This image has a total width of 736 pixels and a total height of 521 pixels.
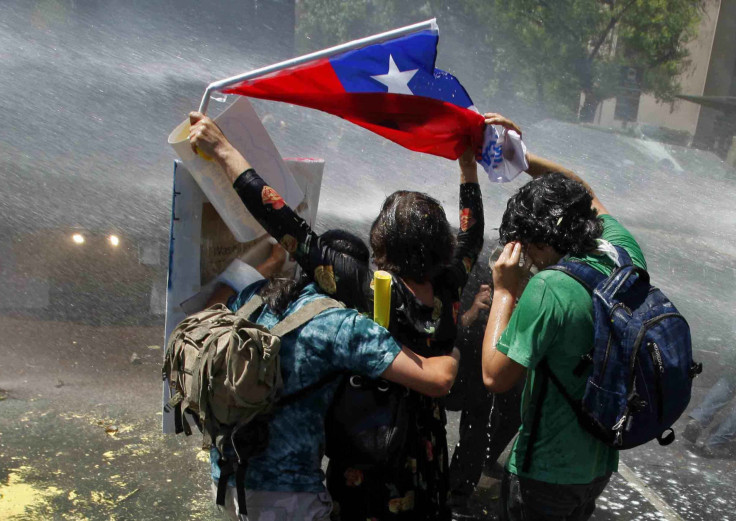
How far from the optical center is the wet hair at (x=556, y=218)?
6.86 feet

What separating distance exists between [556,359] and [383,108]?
99 cm

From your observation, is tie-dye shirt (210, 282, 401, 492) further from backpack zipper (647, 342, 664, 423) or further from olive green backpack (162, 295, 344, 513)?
backpack zipper (647, 342, 664, 423)

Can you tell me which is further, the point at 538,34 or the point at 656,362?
the point at 538,34

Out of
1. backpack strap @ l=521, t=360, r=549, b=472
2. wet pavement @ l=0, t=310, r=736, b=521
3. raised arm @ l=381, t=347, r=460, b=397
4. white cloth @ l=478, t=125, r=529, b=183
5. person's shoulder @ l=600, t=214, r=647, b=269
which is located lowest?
wet pavement @ l=0, t=310, r=736, b=521

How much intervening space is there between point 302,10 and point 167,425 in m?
8.42

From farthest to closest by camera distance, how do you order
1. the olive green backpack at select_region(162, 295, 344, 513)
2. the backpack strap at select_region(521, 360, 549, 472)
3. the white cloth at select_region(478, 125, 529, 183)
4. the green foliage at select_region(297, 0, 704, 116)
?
the green foliage at select_region(297, 0, 704, 116) → the white cloth at select_region(478, 125, 529, 183) → the backpack strap at select_region(521, 360, 549, 472) → the olive green backpack at select_region(162, 295, 344, 513)

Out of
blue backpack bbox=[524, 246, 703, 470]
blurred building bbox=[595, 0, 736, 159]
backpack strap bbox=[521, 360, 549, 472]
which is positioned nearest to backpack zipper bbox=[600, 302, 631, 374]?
blue backpack bbox=[524, 246, 703, 470]

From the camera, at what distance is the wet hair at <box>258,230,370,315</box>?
194 centimetres

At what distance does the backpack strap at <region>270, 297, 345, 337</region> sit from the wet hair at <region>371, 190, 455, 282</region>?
188 mm

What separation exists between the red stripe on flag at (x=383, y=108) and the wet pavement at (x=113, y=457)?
1.69 m

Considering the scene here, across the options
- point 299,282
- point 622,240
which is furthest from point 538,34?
point 299,282

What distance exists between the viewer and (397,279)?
1.95 m

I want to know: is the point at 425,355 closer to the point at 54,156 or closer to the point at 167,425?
the point at 167,425

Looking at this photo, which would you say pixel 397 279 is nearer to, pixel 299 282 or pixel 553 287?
pixel 299 282
